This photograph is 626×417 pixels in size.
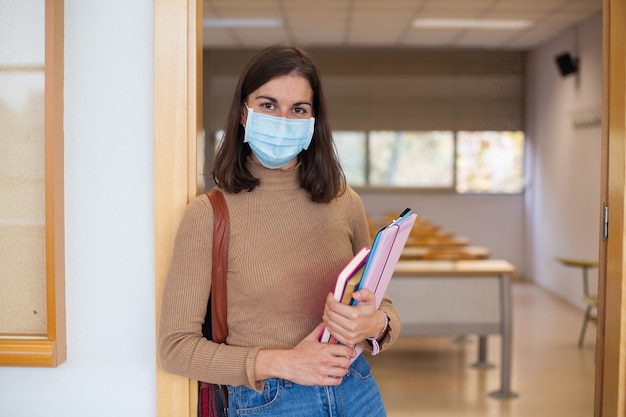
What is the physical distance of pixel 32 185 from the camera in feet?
6.56

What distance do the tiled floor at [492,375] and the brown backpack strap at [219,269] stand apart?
339 centimetres

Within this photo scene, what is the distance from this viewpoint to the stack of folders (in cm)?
152

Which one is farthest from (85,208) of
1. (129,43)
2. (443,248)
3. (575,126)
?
(575,126)

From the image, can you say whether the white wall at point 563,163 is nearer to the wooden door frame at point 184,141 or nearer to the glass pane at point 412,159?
the glass pane at point 412,159

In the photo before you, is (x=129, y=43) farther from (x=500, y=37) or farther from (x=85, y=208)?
(x=500, y=37)

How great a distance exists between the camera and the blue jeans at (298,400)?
172 centimetres

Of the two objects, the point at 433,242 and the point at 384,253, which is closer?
the point at 384,253

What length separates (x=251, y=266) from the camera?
176 cm

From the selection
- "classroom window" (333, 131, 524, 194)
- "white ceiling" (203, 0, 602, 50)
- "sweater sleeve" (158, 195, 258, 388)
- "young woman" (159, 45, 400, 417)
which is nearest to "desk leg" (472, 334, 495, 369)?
"white ceiling" (203, 0, 602, 50)

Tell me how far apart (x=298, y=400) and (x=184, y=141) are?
721mm

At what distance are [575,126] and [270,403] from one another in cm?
817

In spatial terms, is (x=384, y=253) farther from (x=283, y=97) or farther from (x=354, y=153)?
(x=354, y=153)

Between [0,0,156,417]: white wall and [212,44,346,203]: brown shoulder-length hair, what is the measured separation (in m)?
0.29

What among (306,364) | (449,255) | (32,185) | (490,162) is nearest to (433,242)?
(449,255)
